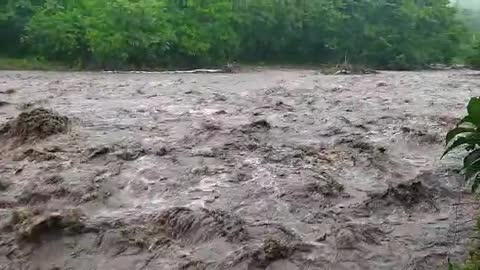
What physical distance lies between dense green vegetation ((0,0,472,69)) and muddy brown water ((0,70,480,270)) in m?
9.45

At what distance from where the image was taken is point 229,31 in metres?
24.7

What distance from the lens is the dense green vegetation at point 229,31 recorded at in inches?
883

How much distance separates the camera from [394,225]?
6.21m

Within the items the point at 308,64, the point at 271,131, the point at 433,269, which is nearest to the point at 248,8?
the point at 308,64

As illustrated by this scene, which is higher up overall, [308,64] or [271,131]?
[271,131]

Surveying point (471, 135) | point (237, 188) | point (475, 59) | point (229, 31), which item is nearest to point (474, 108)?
point (471, 135)

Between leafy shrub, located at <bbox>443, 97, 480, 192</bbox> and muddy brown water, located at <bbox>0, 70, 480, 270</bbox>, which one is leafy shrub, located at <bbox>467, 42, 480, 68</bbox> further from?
leafy shrub, located at <bbox>443, 97, 480, 192</bbox>

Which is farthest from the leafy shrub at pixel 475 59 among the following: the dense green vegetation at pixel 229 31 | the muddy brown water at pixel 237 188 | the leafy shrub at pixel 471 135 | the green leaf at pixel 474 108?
the green leaf at pixel 474 108

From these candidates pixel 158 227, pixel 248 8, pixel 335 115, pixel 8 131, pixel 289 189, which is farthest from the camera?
pixel 248 8

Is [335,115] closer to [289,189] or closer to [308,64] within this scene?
[289,189]

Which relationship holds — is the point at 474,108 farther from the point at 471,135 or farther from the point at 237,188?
the point at 237,188

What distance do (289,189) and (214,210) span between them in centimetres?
107

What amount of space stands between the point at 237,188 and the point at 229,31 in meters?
18.0

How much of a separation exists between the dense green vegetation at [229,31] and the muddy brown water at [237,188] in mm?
9453
